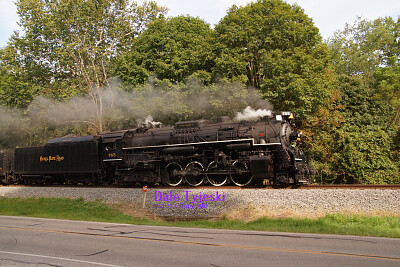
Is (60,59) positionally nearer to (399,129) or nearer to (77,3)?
(77,3)

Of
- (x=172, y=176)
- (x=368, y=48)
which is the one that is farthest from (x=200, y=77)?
(x=368, y=48)

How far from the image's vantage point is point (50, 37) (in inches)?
1320

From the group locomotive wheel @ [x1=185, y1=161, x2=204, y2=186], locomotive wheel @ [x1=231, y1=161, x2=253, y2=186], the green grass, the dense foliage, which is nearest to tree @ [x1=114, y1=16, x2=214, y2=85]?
the dense foliage

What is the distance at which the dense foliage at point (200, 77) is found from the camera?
79.0 ft

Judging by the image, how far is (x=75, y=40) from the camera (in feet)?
106

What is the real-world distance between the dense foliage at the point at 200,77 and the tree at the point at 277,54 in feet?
0.27

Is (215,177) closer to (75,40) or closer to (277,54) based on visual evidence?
(277,54)

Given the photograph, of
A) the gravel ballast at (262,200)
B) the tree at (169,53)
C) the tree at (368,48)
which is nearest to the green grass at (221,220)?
the gravel ballast at (262,200)

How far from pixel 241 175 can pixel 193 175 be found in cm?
242

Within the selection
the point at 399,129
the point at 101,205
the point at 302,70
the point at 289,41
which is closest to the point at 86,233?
the point at 101,205

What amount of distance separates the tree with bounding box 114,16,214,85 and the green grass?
13972 mm

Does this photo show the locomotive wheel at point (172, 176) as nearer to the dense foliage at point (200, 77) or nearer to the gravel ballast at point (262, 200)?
the gravel ballast at point (262, 200)

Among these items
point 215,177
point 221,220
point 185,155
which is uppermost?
point 185,155

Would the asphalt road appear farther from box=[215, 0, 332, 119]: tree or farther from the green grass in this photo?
box=[215, 0, 332, 119]: tree
